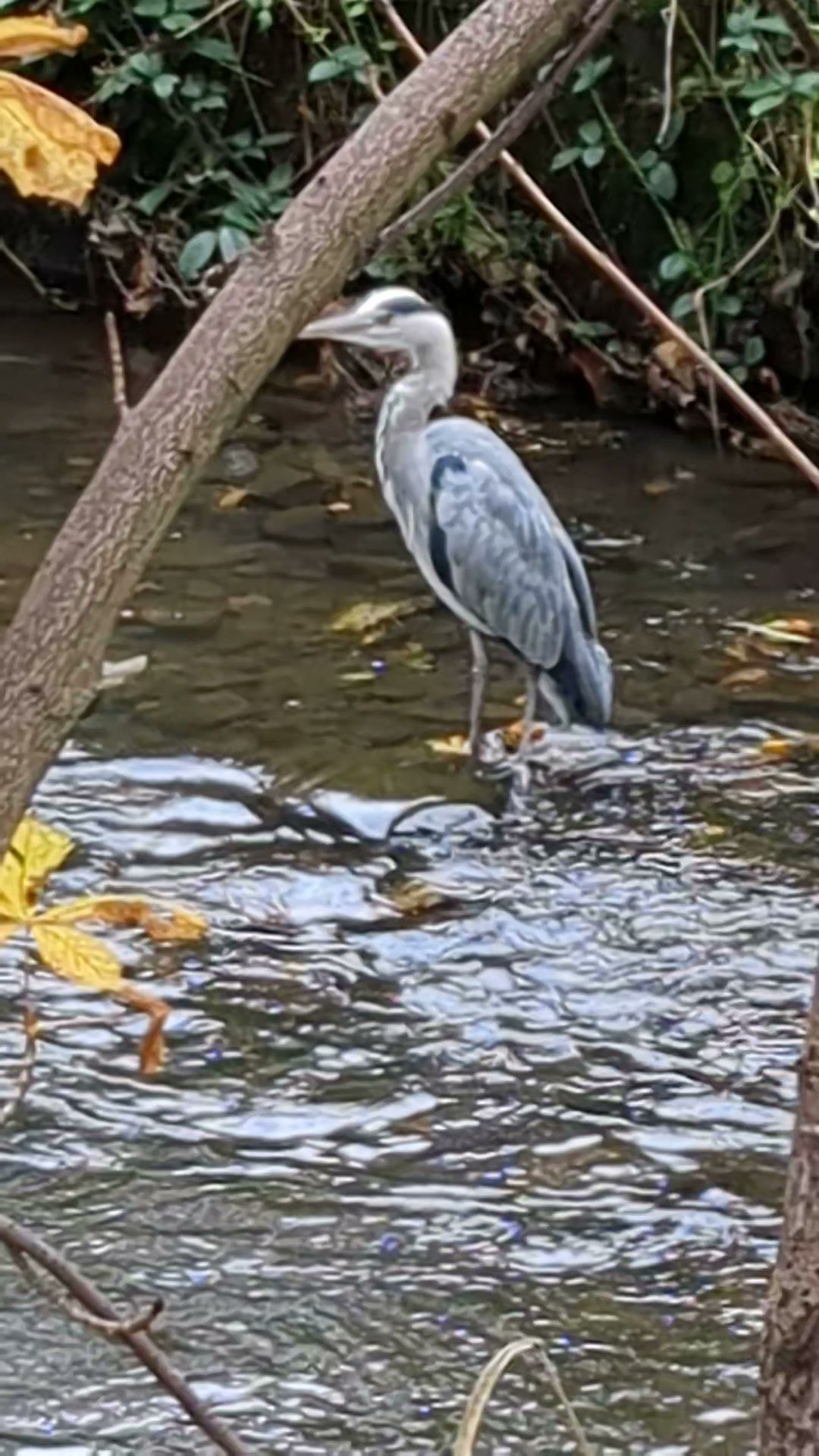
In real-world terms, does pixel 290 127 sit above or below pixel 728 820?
above

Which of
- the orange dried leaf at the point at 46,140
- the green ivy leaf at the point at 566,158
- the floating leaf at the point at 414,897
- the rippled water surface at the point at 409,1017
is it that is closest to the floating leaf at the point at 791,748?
the rippled water surface at the point at 409,1017

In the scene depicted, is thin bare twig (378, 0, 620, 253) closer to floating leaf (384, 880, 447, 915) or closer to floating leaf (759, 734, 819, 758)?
floating leaf (384, 880, 447, 915)

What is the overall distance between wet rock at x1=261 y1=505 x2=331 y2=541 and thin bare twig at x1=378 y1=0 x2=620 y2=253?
444 centimetres

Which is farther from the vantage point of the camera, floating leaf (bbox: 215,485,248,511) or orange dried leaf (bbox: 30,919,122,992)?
floating leaf (bbox: 215,485,248,511)

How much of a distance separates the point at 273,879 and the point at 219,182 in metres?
3.59

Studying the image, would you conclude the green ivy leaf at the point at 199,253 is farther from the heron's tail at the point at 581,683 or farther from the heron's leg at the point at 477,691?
the heron's tail at the point at 581,683

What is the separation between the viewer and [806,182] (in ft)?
20.2

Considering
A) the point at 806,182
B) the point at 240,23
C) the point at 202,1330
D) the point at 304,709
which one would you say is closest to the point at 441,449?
the point at 304,709

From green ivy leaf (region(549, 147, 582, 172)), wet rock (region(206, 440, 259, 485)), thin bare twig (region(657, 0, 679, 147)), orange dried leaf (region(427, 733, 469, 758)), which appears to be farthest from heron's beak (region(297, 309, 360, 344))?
green ivy leaf (region(549, 147, 582, 172))

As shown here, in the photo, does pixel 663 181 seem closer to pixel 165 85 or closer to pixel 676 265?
pixel 676 265

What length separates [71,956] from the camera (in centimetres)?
115

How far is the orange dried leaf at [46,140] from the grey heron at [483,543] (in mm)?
3724

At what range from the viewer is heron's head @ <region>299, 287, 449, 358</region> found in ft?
15.8

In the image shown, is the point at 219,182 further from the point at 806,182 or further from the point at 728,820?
the point at 728,820
